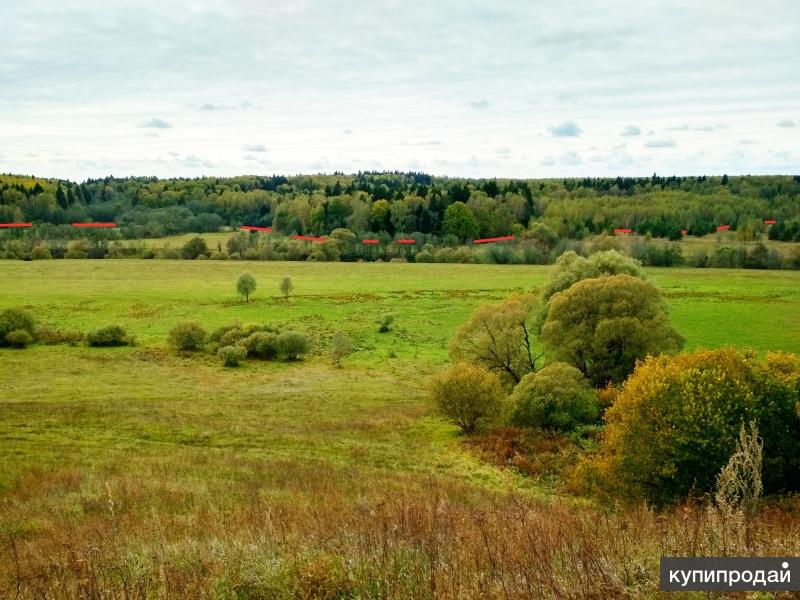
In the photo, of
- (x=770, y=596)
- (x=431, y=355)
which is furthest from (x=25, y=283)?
(x=770, y=596)

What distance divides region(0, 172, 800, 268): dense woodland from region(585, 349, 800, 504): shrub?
92399 mm

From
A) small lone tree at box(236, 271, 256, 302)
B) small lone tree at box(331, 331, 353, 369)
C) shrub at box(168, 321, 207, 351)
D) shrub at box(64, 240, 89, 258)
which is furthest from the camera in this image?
shrub at box(64, 240, 89, 258)

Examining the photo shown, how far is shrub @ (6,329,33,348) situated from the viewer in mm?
54031

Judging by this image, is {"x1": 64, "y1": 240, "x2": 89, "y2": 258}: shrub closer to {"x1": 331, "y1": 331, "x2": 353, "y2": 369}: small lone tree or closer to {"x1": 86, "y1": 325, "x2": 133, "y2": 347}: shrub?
{"x1": 86, "y1": 325, "x2": 133, "y2": 347}: shrub

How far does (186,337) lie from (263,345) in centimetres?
791

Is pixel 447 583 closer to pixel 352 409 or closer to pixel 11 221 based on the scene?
pixel 352 409

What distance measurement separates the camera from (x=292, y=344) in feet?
177

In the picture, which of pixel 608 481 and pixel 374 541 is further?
pixel 608 481

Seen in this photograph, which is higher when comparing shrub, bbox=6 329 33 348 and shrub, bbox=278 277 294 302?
shrub, bbox=278 277 294 302

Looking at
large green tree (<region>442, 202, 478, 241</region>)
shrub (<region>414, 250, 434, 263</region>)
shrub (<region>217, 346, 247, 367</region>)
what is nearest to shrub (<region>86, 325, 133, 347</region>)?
shrub (<region>217, 346, 247, 367</region>)

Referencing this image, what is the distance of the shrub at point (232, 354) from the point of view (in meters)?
51.4

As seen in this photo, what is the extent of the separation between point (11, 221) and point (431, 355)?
452 feet

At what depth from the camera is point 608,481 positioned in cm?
1991

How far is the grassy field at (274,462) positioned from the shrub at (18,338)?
2026 millimetres
